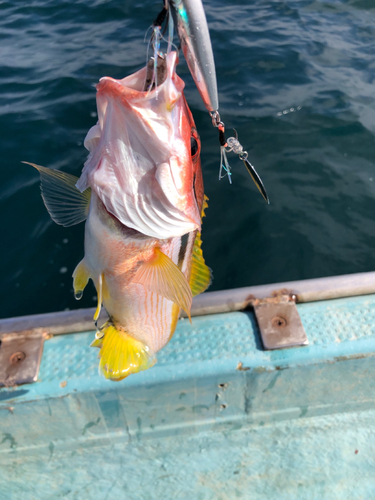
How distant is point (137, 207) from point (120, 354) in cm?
71

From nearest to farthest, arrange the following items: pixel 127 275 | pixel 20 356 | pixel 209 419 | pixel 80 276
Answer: pixel 127 275, pixel 80 276, pixel 20 356, pixel 209 419

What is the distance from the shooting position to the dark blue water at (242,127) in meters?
3.31

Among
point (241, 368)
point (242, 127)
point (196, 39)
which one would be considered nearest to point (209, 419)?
point (241, 368)

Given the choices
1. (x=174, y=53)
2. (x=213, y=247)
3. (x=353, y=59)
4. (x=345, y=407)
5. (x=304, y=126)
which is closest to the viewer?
(x=174, y=53)

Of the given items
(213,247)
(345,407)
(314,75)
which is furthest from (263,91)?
(345,407)

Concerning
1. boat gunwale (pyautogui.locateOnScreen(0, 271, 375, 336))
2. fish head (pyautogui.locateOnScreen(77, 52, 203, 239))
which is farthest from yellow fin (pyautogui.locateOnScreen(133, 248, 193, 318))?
→ boat gunwale (pyautogui.locateOnScreen(0, 271, 375, 336))

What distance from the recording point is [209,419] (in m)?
1.99

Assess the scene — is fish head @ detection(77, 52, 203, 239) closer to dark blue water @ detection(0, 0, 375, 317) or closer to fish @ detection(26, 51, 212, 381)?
fish @ detection(26, 51, 212, 381)

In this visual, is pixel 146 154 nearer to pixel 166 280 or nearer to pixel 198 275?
pixel 166 280

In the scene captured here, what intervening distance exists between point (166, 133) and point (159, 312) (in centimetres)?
84

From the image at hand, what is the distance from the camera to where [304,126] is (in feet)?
15.1

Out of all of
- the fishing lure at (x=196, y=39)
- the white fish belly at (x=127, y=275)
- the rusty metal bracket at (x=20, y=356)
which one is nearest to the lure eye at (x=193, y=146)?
the fishing lure at (x=196, y=39)

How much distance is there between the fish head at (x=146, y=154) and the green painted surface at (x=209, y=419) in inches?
30.5

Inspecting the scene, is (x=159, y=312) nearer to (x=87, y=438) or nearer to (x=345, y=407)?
(x=87, y=438)
